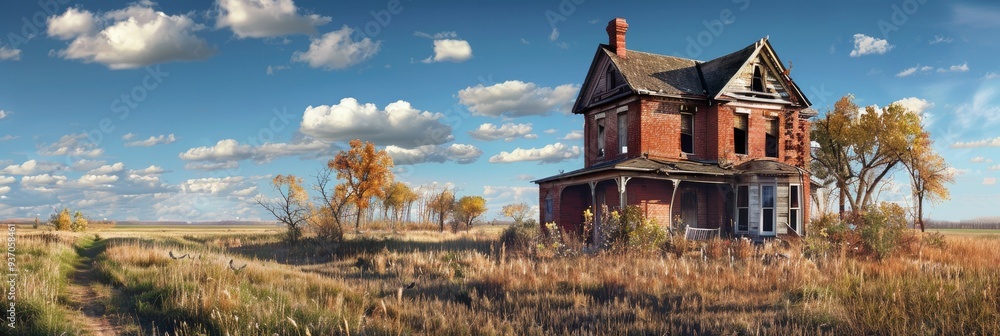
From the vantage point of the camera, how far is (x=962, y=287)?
36.3 ft

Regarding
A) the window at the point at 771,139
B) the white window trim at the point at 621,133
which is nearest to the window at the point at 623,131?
the white window trim at the point at 621,133

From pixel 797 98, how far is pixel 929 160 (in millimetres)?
16970

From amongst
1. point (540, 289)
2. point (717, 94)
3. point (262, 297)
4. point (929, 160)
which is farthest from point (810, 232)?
point (929, 160)

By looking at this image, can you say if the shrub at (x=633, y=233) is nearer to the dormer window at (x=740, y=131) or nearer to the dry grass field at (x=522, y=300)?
the dry grass field at (x=522, y=300)

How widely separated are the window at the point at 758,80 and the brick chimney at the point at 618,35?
5885mm

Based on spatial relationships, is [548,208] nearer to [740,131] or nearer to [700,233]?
[700,233]

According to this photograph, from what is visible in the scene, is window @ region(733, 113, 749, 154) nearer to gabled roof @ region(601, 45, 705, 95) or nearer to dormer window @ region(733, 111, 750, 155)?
dormer window @ region(733, 111, 750, 155)

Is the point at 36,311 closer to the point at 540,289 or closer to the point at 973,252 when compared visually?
the point at 540,289

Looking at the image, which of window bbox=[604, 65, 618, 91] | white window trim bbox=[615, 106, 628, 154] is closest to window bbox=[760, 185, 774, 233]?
white window trim bbox=[615, 106, 628, 154]

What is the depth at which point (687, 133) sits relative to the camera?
27750mm

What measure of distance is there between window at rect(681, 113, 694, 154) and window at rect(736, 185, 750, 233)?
8.84 feet

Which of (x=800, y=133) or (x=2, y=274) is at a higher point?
(x=800, y=133)

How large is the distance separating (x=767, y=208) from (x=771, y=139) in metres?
5.11

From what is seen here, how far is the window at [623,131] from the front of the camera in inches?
1101
